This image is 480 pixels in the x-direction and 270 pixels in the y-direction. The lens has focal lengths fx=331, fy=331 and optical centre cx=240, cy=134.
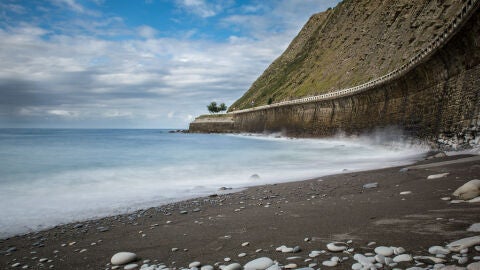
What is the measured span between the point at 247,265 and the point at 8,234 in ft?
17.8

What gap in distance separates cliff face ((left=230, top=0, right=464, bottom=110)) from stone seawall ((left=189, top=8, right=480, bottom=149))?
34.2 feet

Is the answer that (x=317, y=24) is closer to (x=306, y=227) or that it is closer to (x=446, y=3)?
(x=446, y=3)

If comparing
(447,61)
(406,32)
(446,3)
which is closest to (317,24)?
(406,32)

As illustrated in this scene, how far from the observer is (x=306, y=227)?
16.3 ft

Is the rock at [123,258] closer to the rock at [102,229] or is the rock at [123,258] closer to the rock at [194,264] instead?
the rock at [194,264]

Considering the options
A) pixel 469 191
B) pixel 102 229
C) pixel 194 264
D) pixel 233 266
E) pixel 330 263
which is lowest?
pixel 102 229

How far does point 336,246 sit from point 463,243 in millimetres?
1233

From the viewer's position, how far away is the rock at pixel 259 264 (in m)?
3.52

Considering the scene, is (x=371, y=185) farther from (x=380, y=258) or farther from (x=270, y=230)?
(x=380, y=258)

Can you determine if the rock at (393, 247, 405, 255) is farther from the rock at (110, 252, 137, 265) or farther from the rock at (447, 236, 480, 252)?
the rock at (110, 252, 137, 265)

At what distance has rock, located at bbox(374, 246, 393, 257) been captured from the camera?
340 centimetres

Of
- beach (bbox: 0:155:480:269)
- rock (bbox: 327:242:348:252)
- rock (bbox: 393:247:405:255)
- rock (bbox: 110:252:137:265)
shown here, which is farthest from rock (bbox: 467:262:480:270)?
rock (bbox: 110:252:137:265)

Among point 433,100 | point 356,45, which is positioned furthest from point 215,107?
point 433,100

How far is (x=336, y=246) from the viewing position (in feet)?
12.4
